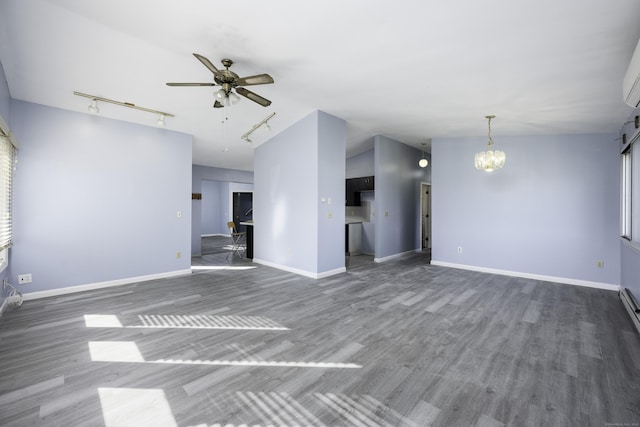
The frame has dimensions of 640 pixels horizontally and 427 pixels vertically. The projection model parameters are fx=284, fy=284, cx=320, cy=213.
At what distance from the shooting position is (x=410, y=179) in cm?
777

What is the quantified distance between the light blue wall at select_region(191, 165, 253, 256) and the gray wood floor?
340cm

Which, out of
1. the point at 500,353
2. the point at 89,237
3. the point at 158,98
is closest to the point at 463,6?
the point at 500,353

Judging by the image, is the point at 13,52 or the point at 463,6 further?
the point at 13,52

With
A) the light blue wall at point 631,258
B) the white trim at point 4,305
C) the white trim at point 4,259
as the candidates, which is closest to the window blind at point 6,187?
the white trim at point 4,259

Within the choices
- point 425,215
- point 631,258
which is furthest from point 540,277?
point 425,215

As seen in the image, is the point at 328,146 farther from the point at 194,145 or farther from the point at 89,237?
the point at 89,237

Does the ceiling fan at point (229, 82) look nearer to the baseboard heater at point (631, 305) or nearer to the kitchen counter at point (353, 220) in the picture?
the baseboard heater at point (631, 305)

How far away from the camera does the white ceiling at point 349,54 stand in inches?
92.2

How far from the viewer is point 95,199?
4352 mm

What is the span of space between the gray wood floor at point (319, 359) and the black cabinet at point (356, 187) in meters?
4.02

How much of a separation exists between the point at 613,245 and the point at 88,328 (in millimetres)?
7290

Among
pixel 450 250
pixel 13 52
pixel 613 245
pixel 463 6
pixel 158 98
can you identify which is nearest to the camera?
pixel 463 6

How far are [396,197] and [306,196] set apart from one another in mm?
2890

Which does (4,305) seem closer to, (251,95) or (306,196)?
(251,95)
